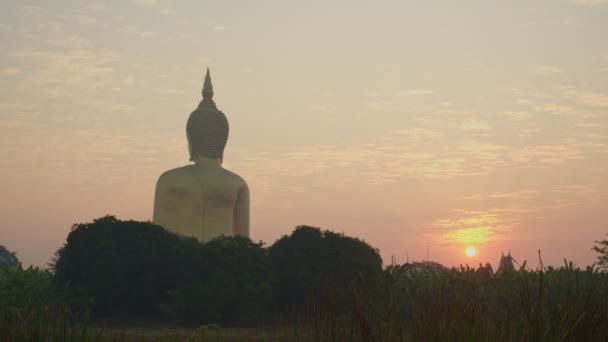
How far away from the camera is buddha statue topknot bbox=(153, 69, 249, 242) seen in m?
39.8

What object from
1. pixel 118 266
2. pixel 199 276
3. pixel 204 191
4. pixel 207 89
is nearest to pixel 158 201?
pixel 204 191

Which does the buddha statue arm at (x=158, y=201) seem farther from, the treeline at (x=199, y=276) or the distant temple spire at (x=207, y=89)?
the treeline at (x=199, y=276)

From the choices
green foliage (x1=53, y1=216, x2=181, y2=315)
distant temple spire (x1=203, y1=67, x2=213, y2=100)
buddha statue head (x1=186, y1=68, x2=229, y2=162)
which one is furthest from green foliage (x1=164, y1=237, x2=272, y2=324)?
distant temple spire (x1=203, y1=67, x2=213, y2=100)

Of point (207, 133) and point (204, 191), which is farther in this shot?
point (207, 133)

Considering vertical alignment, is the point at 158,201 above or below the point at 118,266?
above

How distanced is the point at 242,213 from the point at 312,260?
61.7ft

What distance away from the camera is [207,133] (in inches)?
1624

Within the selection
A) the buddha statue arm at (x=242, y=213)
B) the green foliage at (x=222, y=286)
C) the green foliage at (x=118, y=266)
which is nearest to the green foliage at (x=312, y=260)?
the green foliage at (x=222, y=286)

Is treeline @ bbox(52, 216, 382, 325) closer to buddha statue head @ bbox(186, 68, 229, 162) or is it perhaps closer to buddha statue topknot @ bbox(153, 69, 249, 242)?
buddha statue topknot @ bbox(153, 69, 249, 242)

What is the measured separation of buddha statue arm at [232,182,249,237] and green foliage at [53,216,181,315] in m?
17.7

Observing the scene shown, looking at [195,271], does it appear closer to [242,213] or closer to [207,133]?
[242,213]

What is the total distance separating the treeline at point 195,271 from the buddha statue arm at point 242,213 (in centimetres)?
1723

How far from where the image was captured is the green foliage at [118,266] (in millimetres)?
21953

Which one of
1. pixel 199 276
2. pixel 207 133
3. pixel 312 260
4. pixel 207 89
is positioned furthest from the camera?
pixel 207 89
